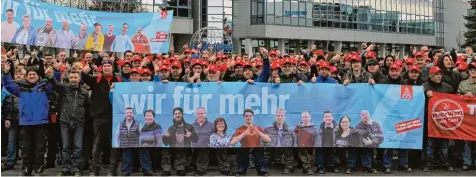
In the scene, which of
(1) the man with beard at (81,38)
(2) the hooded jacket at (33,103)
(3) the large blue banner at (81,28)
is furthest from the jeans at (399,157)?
(1) the man with beard at (81,38)

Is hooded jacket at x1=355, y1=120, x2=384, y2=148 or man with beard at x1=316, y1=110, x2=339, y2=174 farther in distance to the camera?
hooded jacket at x1=355, y1=120, x2=384, y2=148

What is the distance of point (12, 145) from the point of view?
10094mm

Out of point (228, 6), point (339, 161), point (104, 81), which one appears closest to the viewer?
point (104, 81)

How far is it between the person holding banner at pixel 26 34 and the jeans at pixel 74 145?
15.2 feet

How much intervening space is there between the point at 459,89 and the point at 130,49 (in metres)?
8.11

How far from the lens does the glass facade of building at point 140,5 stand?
4000 cm

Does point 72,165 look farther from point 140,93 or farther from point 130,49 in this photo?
point 130,49

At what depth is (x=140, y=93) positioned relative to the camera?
959 centimetres

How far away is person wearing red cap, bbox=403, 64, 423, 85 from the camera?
10312 millimetres

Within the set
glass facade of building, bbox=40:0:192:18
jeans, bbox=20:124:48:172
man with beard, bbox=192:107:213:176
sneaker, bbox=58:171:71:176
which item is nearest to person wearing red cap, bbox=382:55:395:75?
man with beard, bbox=192:107:213:176

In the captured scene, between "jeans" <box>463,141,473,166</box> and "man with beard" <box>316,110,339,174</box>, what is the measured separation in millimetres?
2245

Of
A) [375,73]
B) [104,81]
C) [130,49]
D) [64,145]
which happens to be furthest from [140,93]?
[130,49]

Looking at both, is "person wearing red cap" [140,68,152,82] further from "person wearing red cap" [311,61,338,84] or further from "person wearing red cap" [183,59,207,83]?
"person wearing red cap" [311,61,338,84]

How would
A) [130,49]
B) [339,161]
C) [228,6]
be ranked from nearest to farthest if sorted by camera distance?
[339,161] < [130,49] < [228,6]
